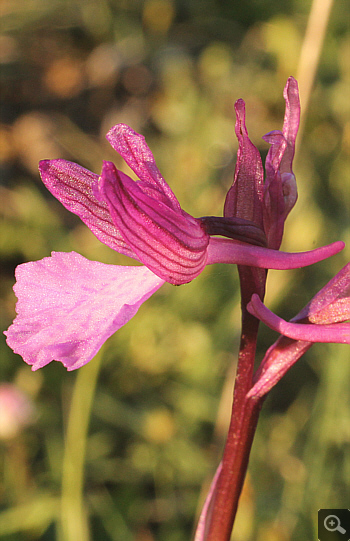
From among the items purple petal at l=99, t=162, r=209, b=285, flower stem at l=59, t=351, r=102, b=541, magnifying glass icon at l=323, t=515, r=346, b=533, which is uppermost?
purple petal at l=99, t=162, r=209, b=285

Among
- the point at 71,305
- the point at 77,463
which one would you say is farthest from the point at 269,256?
the point at 77,463

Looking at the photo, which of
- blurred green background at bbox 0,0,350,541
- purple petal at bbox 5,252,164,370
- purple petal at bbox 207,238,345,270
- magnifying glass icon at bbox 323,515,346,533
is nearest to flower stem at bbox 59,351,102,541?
blurred green background at bbox 0,0,350,541

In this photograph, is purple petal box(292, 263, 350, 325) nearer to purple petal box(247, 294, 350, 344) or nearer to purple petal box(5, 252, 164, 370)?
purple petal box(247, 294, 350, 344)

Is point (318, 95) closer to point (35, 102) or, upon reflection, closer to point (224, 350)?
point (224, 350)

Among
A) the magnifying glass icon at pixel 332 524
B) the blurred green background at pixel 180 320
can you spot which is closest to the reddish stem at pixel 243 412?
the blurred green background at pixel 180 320

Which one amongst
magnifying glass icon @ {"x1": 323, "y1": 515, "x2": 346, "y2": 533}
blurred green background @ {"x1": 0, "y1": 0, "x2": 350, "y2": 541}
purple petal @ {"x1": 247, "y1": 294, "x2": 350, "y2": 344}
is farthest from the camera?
blurred green background @ {"x1": 0, "y1": 0, "x2": 350, "y2": 541}

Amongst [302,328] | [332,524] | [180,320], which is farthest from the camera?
[180,320]

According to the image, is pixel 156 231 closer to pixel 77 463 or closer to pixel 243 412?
pixel 243 412

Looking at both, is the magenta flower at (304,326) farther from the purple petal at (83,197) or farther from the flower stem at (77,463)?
the flower stem at (77,463)
